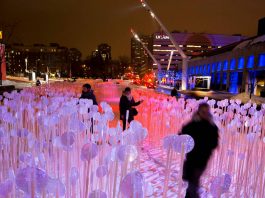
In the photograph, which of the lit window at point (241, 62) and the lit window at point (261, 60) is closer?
the lit window at point (261, 60)

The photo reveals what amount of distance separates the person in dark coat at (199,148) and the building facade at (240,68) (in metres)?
15.8

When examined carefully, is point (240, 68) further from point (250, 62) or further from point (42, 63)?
point (42, 63)

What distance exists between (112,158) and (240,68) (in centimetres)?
2584

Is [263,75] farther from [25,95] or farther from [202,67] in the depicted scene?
[25,95]

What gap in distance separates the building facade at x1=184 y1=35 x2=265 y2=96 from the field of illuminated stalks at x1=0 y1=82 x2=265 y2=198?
47.2ft

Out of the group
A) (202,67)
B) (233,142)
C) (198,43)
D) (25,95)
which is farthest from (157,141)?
(198,43)

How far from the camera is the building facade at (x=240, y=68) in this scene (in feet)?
72.7

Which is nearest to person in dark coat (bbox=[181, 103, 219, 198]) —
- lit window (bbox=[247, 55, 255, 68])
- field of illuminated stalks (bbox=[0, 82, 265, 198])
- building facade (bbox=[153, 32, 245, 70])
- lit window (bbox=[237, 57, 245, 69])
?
field of illuminated stalks (bbox=[0, 82, 265, 198])

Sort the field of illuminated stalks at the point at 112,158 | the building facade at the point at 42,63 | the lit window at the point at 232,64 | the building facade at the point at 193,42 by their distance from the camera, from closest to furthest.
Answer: the field of illuminated stalks at the point at 112,158 → the lit window at the point at 232,64 → the building facade at the point at 42,63 → the building facade at the point at 193,42

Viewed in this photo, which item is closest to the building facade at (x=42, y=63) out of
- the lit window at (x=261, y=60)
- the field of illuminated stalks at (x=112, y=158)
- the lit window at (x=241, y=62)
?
the lit window at (x=241, y=62)

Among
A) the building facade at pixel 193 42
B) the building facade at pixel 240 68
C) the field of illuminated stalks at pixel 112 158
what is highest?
the building facade at pixel 193 42

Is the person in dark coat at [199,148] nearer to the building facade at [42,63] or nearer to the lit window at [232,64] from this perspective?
the lit window at [232,64]

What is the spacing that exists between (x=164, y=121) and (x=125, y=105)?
3.16 feet

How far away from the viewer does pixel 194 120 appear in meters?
2.93
